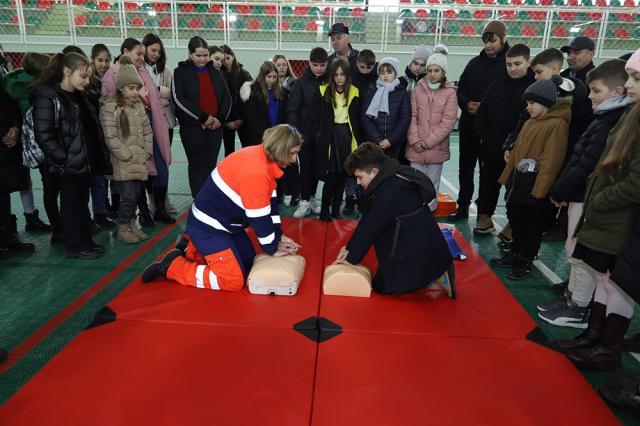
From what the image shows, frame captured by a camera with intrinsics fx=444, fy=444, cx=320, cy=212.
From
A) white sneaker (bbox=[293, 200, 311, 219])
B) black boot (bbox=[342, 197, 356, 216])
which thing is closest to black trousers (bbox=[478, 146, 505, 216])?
black boot (bbox=[342, 197, 356, 216])

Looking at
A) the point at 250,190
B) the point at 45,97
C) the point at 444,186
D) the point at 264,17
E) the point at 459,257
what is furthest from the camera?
the point at 264,17

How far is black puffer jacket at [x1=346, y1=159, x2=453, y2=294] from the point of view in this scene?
2.89m

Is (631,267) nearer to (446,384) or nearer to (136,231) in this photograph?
(446,384)

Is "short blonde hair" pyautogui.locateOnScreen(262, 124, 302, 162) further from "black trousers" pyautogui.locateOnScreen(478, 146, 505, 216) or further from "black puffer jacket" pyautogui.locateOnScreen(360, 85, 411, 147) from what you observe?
"black trousers" pyautogui.locateOnScreen(478, 146, 505, 216)

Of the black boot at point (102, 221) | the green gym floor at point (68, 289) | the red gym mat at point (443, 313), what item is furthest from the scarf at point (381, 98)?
the black boot at point (102, 221)

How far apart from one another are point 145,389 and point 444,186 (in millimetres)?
5869

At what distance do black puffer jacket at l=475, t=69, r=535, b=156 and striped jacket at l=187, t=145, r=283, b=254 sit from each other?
8.08 feet

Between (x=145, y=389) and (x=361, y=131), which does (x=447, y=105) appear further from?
(x=145, y=389)

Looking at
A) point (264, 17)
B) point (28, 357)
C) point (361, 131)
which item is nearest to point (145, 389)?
point (28, 357)

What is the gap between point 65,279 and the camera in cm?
358

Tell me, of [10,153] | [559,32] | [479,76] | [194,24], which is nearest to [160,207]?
[10,153]

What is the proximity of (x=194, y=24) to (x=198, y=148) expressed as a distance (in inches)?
321

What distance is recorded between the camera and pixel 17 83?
386 centimetres

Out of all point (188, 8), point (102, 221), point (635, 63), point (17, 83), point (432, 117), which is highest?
point (188, 8)
